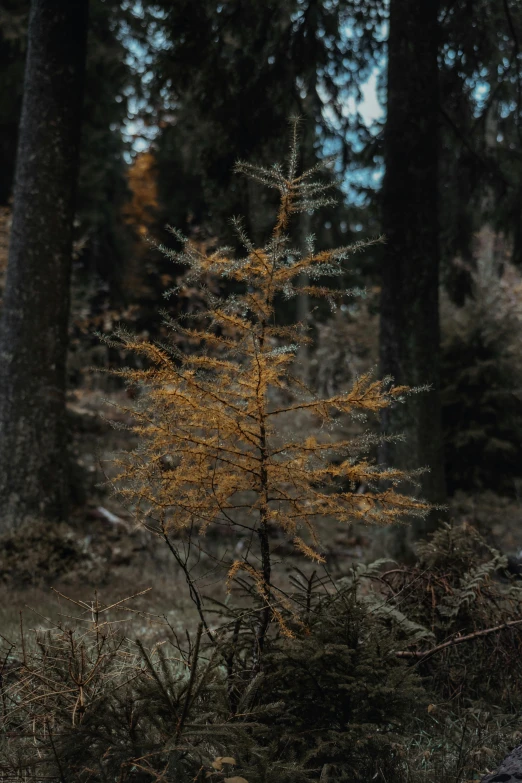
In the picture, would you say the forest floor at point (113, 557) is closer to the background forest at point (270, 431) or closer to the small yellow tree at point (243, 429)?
the background forest at point (270, 431)

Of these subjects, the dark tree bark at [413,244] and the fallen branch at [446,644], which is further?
the dark tree bark at [413,244]

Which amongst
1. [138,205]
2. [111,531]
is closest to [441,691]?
[111,531]

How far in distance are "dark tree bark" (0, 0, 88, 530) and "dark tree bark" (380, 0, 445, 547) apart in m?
3.15

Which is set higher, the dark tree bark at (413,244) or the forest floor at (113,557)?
the dark tree bark at (413,244)

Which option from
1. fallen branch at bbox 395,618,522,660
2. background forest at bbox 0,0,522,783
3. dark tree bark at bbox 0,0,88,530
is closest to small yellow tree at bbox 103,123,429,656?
background forest at bbox 0,0,522,783

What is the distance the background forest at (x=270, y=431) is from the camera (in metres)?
2.54

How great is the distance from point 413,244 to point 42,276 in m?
3.57

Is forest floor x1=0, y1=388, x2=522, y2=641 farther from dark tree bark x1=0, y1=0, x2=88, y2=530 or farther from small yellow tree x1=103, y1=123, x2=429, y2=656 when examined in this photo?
small yellow tree x1=103, y1=123, x2=429, y2=656

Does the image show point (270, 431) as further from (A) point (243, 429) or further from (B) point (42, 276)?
(B) point (42, 276)

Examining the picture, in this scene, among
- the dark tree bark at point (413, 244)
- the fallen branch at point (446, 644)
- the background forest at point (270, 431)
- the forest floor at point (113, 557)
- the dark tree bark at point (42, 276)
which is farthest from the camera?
the dark tree bark at point (42, 276)

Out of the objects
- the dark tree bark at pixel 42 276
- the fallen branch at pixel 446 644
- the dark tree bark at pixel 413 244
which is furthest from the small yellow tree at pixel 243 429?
the dark tree bark at pixel 42 276

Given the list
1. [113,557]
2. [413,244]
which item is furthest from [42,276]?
[413,244]

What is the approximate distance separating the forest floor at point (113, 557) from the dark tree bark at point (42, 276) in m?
0.44

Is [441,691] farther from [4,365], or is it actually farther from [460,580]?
[4,365]
